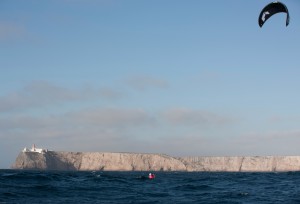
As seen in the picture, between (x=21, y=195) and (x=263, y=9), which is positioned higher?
(x=263, y=9)

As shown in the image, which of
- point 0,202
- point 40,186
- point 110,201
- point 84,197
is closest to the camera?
point 0,202

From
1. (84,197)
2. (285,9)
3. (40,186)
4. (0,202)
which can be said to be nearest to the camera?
(285,9)

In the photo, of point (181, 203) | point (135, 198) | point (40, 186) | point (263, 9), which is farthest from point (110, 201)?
point (263, 9)

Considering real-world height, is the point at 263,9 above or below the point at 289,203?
above

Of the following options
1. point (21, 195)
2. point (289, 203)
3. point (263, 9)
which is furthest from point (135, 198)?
point (263, 9)

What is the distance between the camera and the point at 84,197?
31.2 m

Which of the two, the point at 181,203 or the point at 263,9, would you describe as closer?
the point at 263,9

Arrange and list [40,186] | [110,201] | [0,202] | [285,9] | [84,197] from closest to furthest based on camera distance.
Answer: [285,9] → [0,202] → [110,201] → [84,197] → [40,186]

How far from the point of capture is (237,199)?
30.5m

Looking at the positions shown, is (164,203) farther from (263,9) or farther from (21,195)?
(263,9)

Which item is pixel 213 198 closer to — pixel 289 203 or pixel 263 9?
pixel 289 203

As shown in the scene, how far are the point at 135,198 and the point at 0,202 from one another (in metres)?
A: 9.84

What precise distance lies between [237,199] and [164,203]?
19.4 feet

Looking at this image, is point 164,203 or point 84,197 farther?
point 84,197
